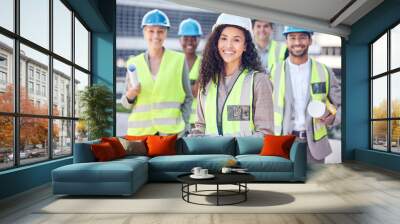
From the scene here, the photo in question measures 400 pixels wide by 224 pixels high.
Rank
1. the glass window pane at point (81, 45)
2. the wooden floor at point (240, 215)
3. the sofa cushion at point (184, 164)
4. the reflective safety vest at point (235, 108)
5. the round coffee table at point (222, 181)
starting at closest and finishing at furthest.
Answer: the wooden floor at point (240, 215) → the round coffee table at point (222, 181) → the sofa cushion at point (184, 164) → the glass window pane at point (81, 45) → the reflective safety vest at point (235, 108)

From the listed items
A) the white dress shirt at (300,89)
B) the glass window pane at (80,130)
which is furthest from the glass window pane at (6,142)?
the white dress shirt at (300,89)

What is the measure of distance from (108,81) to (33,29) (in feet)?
10.1

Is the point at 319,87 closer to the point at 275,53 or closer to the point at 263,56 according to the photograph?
the point at 275,53

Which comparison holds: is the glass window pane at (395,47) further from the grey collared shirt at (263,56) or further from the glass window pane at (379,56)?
the grey collared shirt at (263,56)

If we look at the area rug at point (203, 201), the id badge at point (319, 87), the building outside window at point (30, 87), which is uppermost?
the id badge at point (319, 87)

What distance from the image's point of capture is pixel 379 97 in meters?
8.97

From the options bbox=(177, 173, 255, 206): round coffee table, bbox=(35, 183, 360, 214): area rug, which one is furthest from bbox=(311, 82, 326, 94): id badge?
bbox=(177, 173, 255, 206): round coffee table

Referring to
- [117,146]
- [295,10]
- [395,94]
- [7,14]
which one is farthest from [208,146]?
[395,94]

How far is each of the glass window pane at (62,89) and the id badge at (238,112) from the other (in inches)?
138

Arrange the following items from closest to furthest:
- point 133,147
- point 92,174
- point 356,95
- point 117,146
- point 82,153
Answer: point 92,174 < point 82,153 < point 117,146 < point 133,147 < point 356,95

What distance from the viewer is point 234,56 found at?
29.4 feet

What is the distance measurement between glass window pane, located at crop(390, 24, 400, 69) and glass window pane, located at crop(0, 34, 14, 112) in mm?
7290

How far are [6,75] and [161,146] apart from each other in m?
2.81

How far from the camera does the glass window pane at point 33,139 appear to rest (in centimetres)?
550
